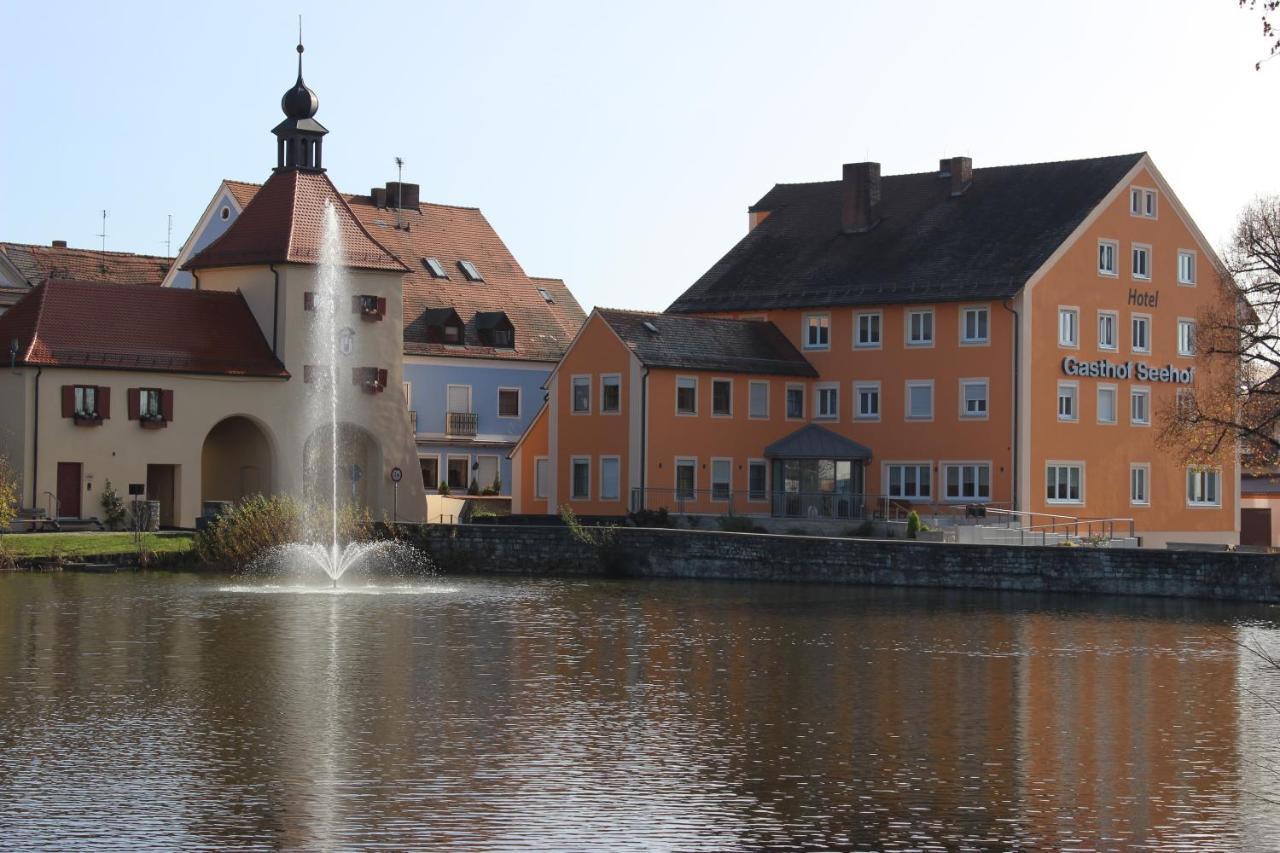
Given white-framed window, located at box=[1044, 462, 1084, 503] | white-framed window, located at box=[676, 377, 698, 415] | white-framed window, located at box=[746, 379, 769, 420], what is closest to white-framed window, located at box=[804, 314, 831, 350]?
white-framed window, located at box=[746, 379, 769, 420]

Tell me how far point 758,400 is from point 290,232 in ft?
55.9

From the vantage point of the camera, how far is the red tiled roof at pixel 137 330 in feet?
210

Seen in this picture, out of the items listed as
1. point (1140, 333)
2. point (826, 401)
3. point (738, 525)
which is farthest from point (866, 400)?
point (738, 525)

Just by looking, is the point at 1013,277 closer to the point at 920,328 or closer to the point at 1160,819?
the point at 920,328

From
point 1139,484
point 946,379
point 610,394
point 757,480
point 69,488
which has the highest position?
point 946,379

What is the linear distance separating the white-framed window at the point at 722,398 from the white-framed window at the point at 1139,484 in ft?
45.6

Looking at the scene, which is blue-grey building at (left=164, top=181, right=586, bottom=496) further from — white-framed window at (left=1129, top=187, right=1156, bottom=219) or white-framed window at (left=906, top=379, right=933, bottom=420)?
white-framed window at (left=1129, top=187, right=1156, bottom=219)

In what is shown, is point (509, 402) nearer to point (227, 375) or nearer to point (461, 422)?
point (461, 422)

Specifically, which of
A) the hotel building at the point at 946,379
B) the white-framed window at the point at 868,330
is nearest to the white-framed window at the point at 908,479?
the hotel building at the point at 946,379

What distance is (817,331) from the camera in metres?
72.5

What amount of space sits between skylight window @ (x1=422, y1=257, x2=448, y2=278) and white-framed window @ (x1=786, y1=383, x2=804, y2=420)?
19.5 metres

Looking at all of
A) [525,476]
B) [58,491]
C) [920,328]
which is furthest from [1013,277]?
[58,491]

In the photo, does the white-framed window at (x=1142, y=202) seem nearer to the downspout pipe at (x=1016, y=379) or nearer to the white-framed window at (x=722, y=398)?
the downspout pipe at (x=1016, y=379)

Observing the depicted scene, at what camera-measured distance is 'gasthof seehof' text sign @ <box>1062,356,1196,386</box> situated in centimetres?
6819
